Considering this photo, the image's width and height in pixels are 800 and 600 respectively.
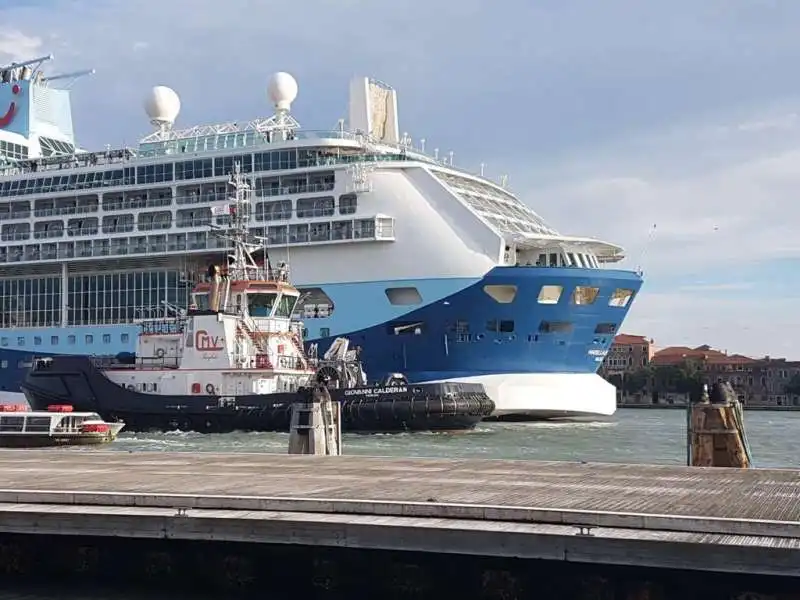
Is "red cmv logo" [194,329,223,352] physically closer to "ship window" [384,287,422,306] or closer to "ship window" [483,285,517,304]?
"ship window" [384,287,422,306]

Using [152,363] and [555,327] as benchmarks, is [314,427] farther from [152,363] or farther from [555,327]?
[555,327]

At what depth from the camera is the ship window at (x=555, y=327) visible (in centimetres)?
4234

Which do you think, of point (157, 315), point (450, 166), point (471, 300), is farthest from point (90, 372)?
point (450, 166)

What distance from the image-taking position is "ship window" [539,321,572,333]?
42.3m

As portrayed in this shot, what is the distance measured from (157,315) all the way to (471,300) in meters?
16.4

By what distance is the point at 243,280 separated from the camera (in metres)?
40.3

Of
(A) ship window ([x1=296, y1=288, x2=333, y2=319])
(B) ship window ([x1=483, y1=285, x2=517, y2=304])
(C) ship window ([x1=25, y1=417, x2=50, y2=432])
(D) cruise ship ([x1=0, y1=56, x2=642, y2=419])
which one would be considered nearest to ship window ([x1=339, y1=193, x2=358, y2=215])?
(D) cruise ship ([x1=0, y1=56, x2=642, y2=419])

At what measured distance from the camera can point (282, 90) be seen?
51.7 meters

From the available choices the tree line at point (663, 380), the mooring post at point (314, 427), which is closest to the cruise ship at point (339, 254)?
the mooring post at point (314, 427)

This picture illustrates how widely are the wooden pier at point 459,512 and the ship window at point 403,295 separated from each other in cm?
2831

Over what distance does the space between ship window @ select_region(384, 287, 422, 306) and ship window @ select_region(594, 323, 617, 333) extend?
7.37 metres

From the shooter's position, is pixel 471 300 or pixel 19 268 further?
pixel 19 268

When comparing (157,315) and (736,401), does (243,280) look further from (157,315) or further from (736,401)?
(736,401)

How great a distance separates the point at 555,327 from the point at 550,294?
1.37 meters
